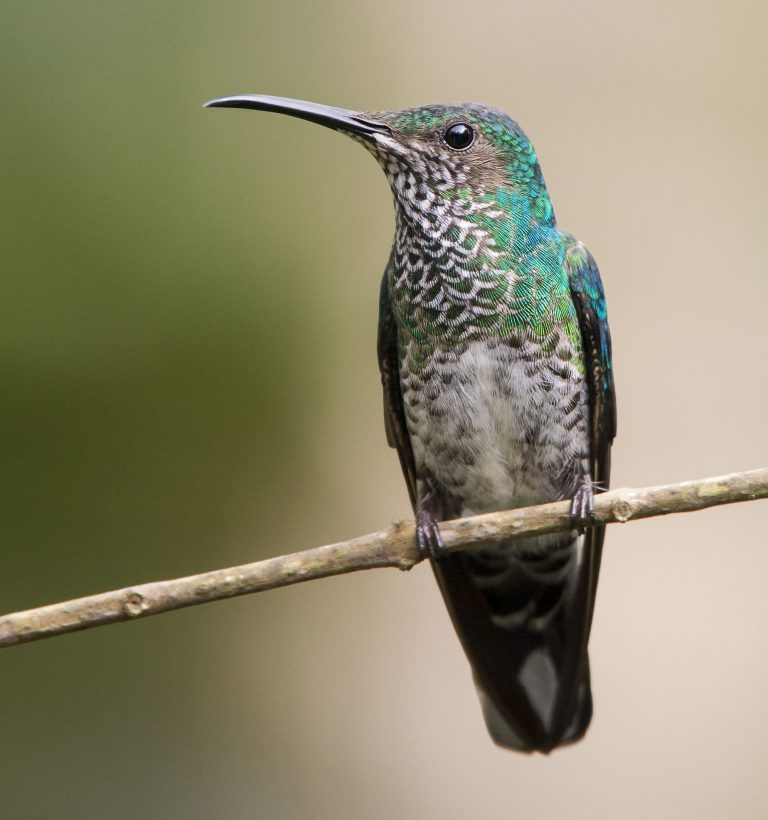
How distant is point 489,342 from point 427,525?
0.55 metres

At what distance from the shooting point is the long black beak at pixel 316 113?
2.93 meters

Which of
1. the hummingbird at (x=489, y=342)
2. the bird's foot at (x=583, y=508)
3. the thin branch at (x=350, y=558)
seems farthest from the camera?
the hummingbird at (x=489, y=342)

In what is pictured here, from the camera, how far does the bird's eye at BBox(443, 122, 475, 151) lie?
308 cm

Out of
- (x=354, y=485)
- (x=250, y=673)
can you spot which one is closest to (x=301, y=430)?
(x=354, y=485)

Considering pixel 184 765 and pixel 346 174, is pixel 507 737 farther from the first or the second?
pixel 346 174

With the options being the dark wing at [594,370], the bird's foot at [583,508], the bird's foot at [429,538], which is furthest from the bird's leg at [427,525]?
the dark wing at [594,370]

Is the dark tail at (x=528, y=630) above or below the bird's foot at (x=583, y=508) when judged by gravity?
below

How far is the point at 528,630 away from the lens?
3.67 meters

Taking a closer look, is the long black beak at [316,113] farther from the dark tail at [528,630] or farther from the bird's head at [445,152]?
the dark tail at [528,630]

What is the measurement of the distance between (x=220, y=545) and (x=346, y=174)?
2078mm

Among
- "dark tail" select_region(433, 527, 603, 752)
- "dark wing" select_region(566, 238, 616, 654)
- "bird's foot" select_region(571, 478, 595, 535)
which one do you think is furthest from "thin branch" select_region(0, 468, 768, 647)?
"dark tail" select_region(433, 527, 603, 752)

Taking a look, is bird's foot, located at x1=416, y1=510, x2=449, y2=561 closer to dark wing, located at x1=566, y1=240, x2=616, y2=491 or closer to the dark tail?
the dark tail

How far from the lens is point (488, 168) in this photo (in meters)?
3.14

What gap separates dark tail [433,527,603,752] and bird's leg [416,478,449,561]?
7.5 inches
